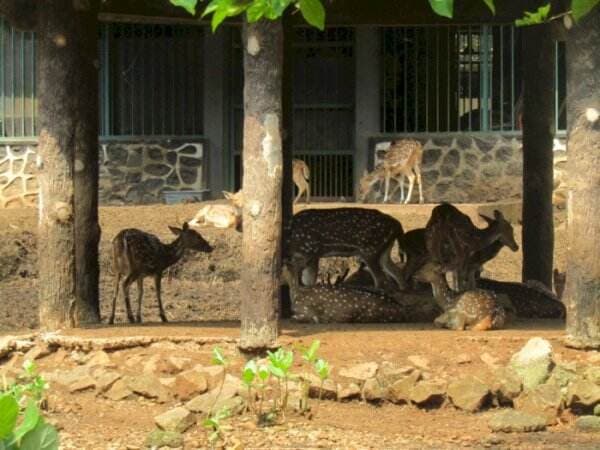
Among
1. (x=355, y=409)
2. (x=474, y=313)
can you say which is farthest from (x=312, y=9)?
(x=474, y=313)

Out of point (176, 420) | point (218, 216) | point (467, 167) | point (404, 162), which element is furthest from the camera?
point (467, 167)

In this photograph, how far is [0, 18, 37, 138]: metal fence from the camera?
68.0ft

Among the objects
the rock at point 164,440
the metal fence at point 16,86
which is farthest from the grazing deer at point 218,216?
the rock at point 164,440

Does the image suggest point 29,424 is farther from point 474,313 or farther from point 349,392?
point 474,313

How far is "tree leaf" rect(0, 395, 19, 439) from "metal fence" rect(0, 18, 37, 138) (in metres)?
18.2

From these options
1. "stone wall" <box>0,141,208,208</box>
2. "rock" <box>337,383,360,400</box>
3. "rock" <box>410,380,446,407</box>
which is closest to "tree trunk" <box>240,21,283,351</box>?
"rock" <box>337,383,360,400</box>

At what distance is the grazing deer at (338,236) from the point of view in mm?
11664

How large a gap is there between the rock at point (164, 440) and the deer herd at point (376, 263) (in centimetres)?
294

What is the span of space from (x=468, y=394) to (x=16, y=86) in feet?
44.4

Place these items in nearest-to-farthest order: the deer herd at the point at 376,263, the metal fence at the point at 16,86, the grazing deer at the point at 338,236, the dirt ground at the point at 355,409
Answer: the dirt ground at the point at 355,409 < the deer herd at the point at 376,263 < the grazing deer at the point at 338,236 < the metal fence at the point at 16,86

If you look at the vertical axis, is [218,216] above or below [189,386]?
above

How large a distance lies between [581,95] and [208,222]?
31.3 feet

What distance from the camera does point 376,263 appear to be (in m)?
11.9

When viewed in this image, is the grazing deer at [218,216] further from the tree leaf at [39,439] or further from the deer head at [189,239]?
the tree leaf at [39,439]
